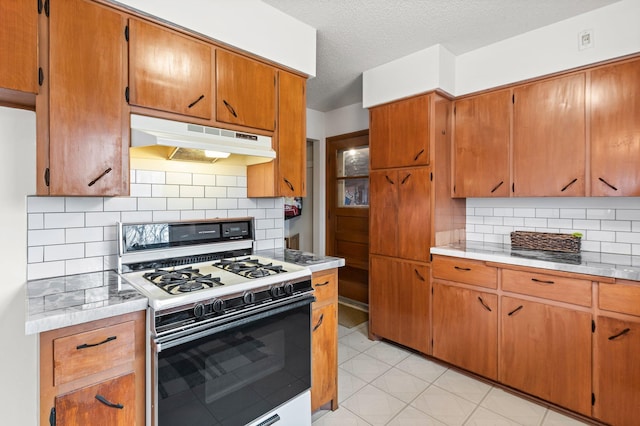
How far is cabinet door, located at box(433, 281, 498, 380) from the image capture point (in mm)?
2379

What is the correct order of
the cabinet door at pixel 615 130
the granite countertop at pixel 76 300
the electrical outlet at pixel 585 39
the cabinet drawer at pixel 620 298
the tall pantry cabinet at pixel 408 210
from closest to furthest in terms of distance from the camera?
the granite countertop at pixel 76 300, the cabinet drawer at pixel 620 298, the cabinet door at pixel 615 130, the electrical outlet at pixel 585 39, the tall pantry cabinet at pixel 408 210

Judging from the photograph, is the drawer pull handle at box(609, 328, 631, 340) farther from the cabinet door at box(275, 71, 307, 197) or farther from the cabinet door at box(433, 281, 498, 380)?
the cabinet door at box(275, 71, 307, 197)

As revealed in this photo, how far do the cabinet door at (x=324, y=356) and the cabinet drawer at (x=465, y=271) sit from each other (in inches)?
42.6

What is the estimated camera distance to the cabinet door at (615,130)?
6.81 feet

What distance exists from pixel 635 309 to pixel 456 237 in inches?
52.6

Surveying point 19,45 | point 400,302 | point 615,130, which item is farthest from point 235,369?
point 615,130

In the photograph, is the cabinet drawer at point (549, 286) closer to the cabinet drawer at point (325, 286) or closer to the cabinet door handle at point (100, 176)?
the cabinet drawer at point (325, 286)

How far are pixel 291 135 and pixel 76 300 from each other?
1.59 m

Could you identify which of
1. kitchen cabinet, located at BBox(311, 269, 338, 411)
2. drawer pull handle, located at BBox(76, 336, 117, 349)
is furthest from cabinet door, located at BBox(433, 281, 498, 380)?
drawer pull handle, located at BBox(76, 336, 117, 349)

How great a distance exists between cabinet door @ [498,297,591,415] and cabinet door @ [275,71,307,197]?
1.74 m

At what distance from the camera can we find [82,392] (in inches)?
47.1

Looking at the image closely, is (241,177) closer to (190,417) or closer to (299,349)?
(299,349)

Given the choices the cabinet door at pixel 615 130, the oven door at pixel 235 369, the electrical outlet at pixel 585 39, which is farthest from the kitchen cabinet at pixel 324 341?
the electrical outlet at pixel 585 39

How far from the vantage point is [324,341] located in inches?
79.0
